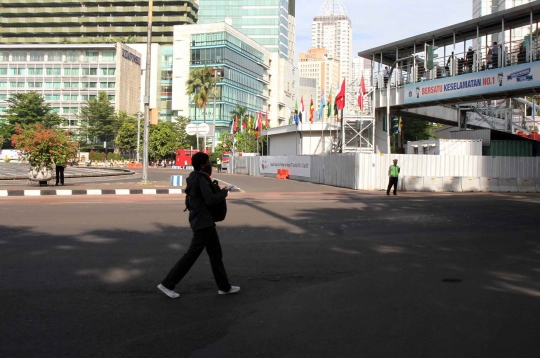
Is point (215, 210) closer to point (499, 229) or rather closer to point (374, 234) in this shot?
point (374, 234)

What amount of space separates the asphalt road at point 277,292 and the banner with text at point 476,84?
55.4 feet

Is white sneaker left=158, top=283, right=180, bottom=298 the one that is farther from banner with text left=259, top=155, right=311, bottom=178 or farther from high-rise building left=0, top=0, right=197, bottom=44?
high-rise building left=0, top=0, right=197, bottom=44

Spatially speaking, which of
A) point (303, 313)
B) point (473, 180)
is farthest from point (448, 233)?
point (473, 180)

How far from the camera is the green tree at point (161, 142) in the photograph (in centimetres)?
8256

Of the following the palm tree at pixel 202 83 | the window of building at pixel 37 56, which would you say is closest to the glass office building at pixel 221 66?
the palm tree at pixel 202 83

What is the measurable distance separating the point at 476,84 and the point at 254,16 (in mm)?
95733

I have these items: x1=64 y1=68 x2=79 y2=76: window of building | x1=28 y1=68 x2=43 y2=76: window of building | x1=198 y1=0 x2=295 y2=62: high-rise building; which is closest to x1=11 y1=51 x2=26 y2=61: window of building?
x1=28 y1=68 x2=43 y2=76: window of building

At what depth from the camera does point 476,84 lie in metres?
28.7

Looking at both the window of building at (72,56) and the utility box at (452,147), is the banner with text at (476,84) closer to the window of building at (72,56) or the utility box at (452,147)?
the utility box at (452,147)

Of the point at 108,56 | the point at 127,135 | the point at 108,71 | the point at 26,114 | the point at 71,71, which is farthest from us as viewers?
the point at 108,56

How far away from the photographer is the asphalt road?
4492 mm

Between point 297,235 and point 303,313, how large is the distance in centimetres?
517

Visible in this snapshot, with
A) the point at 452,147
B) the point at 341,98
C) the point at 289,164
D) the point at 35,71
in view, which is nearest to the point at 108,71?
the point at 35,71

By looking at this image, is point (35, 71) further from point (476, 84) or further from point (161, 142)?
point (476, 84)
